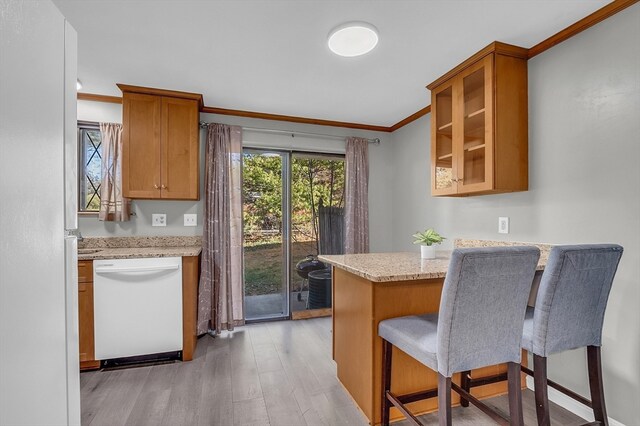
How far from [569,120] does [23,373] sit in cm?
274

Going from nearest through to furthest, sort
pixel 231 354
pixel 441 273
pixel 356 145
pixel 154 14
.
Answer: pixel 441 273 → pixel 154 14 → pixel 231 354 → pixel 356 145

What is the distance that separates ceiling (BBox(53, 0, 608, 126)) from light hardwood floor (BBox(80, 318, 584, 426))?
92.9 inches

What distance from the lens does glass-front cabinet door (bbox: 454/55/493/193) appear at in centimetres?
213

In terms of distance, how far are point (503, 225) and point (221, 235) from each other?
8.39 feet

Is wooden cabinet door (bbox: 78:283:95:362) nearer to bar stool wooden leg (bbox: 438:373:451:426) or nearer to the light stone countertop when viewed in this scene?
the light stone countertop

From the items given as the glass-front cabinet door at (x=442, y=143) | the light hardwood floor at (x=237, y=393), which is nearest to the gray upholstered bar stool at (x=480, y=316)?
the light hardwood floor at (x=237, y=393)

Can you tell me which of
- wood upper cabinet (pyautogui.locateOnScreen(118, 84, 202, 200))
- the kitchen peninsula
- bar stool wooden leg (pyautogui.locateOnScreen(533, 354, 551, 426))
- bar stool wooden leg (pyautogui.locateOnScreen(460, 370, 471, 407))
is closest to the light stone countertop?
the kitchen peninsula

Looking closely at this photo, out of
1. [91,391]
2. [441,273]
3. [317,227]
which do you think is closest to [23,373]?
[441,273]

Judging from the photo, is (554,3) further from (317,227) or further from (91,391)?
(91,391)

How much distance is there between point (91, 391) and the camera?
2.11 metres

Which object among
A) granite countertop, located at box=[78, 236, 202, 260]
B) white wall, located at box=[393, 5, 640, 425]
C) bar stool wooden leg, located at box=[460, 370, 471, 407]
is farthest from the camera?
granite countertop, located at box=[78, 236, 202, 260]

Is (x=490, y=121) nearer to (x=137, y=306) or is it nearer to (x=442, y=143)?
(x=442, y=143)

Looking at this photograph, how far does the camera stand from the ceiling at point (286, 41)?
5.66 feet

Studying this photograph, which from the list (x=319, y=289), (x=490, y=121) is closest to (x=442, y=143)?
(x=490, y=121)
